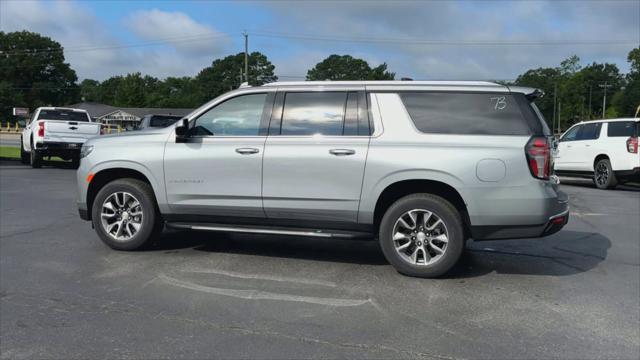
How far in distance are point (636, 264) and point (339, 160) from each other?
145 inches

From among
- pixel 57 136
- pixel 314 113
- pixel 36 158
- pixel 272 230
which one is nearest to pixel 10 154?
pixel 36 158

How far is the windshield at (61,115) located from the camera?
59.0 feet

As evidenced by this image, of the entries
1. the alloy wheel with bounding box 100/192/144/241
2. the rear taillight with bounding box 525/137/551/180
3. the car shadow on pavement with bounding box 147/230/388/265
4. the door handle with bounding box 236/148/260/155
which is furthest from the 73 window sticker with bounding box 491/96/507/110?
the alloy wheel with bounding box 100/192/144/241

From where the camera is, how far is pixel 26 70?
110 m

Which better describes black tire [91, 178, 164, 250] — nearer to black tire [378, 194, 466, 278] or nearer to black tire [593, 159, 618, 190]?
black tire [378, 194, 466, 278]

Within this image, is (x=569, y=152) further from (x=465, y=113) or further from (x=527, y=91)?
(x=465, y=113)

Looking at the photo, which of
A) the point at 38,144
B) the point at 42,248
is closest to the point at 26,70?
the point at 38,144

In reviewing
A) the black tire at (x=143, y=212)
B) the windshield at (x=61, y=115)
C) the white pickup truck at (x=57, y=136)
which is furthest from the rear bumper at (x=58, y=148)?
the black tire at (x=143, y=212)

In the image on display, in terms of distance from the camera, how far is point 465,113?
210 inches

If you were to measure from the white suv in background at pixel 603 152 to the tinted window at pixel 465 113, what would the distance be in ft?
33.9

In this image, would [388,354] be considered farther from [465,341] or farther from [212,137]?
[212,137]

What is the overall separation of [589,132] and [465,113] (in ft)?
37.6

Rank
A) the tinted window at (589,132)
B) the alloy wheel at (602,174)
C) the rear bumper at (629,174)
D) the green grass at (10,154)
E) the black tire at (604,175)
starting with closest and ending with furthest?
the rear bumper at (629,174) < the black tire at (604,175) < the alloy wheel at (602,174) < the tinted window at (589,132) < the green grass at (10,154)

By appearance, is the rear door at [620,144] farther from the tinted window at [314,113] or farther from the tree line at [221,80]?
the tree line at [221,80]
